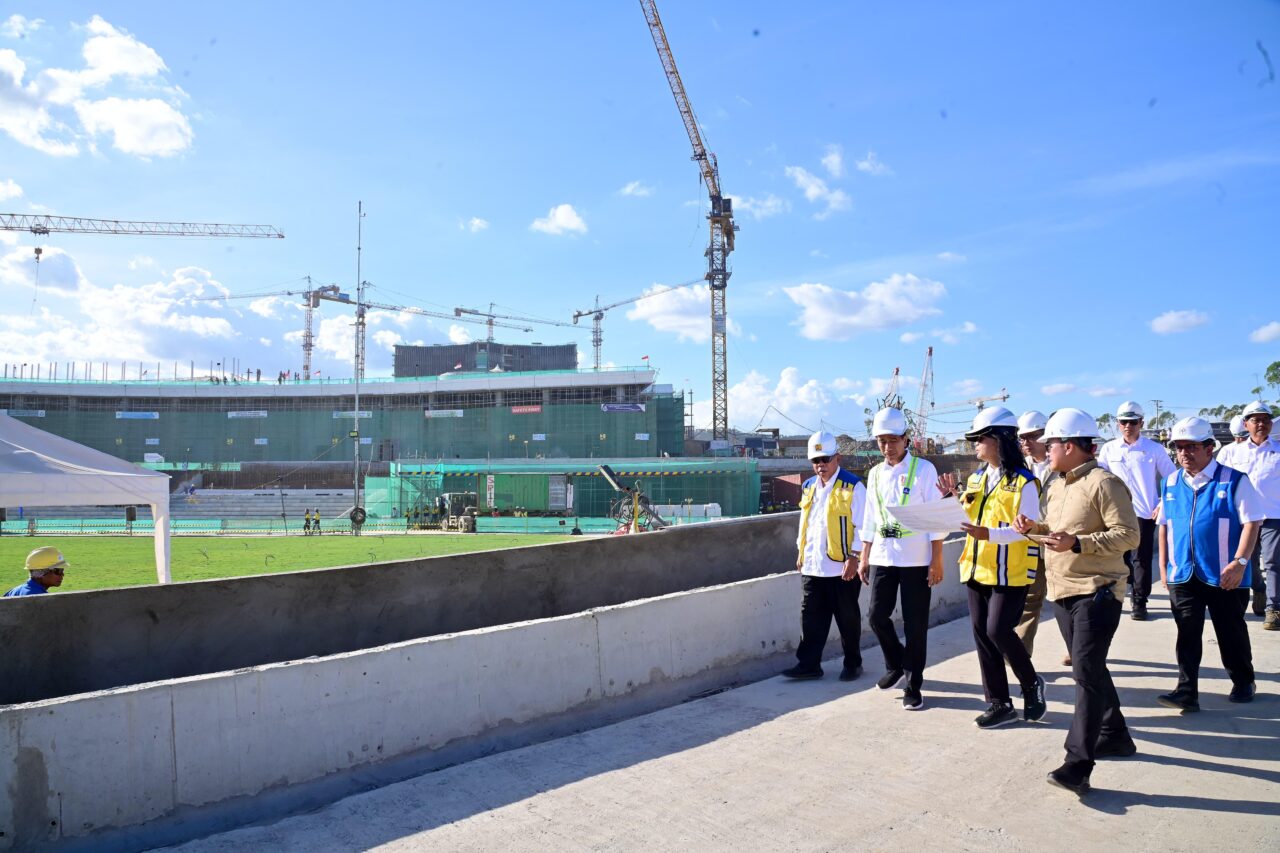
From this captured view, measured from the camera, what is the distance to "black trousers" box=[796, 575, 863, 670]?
6.81m

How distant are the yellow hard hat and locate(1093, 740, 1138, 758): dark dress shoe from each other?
7.82 metres

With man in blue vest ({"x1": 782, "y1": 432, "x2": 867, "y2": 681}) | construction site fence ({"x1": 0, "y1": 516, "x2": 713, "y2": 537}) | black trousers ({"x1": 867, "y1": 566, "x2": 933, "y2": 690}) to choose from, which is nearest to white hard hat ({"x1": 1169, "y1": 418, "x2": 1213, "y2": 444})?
black trousers ({"x1": 867, "y1": 566, "x2": 933, "y2": 690})

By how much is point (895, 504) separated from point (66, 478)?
346 inches

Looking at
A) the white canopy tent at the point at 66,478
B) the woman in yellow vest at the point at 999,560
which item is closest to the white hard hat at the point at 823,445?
the woman in yellow vest at the point at 999,560

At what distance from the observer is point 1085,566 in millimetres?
4434

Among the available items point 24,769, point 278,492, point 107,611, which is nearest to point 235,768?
point 24,769

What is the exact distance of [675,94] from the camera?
294 ft

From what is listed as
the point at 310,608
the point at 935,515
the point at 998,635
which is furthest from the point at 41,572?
the point at 998,635

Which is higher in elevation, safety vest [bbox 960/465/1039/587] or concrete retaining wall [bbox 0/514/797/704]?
safety vest [bbox 960/465/1039/587]

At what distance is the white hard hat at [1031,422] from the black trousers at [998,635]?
1.49 meters

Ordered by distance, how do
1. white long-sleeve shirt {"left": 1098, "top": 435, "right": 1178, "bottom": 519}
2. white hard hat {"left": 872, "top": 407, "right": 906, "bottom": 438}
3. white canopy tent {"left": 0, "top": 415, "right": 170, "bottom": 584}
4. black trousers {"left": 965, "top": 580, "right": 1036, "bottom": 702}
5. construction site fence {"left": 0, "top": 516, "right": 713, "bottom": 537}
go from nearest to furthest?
black trousers {"left": 965, "top": 580, "right": 1036, "bottom": 702}
white hard hat {"left": 872, "top": 407, "right": 906, "bottom": 438}
white long-sleeve shirt {"left": 1098, "top": 435, "right": 1178, "bottom": 519}
white canopy tent {"left": 0, "top": 415, "right": 170, "bottom": 584}
construction site fence {"left": 0, "top": 516, "right": 713, "bottom": 537}

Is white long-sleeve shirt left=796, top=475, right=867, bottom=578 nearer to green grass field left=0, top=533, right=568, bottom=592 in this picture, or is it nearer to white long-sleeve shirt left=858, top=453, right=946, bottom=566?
white long-sleeve shirt left=858, top=453, right=946, bottom=566

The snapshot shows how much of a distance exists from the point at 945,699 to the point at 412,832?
4.04 m

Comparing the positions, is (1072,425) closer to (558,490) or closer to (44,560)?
(44,560)
